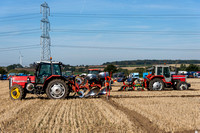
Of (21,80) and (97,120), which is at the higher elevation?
(21,80)

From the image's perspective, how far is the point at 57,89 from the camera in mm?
13203

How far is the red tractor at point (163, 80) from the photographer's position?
19.9m

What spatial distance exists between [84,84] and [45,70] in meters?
2.49

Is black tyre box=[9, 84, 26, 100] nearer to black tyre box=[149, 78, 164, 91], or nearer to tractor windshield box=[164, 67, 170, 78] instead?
black tyre box=[149, 78, 164, 91]

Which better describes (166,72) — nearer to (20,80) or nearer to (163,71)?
(163,71)

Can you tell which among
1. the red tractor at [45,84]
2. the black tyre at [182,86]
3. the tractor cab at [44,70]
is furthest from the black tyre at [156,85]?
the tractor cab at [44,70]

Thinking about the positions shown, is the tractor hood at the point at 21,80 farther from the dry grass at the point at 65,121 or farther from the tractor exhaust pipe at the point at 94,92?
the dry grass at the point at 65,121

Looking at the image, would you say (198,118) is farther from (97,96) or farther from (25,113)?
(97,96)

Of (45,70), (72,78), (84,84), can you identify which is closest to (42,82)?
(45,70)

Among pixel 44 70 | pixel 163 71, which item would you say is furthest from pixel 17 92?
pixel 163 71

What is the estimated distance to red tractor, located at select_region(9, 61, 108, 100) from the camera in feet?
43.3

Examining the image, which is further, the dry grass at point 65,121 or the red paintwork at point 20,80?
the red paintwork at point 20,80

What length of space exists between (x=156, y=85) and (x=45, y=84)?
9.68m

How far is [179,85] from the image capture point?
19.9 m
